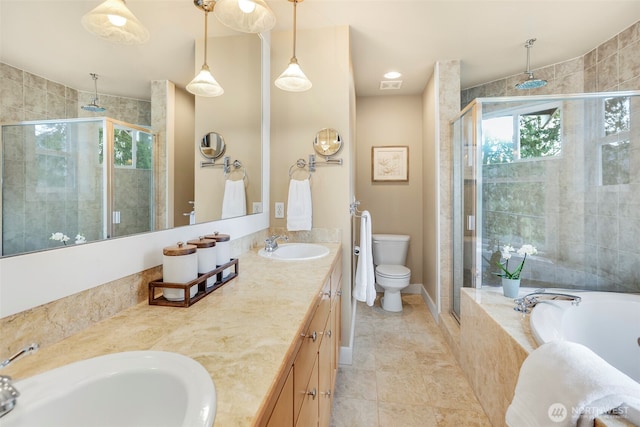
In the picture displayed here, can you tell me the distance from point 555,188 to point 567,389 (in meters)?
2.05

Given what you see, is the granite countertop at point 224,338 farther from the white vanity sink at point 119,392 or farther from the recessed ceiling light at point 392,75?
the recessed ceiling light at point 392,75

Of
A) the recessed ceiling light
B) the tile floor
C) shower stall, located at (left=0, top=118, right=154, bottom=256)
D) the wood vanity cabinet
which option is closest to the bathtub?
the tile floor

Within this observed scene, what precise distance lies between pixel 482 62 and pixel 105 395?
335 cm

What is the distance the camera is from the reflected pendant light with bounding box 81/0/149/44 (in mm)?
745

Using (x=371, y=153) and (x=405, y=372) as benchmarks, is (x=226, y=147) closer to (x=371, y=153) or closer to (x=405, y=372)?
(x=405, y=372)

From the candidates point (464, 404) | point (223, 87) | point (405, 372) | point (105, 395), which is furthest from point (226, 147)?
point (464, 404)

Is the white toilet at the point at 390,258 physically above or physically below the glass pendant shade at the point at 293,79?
below

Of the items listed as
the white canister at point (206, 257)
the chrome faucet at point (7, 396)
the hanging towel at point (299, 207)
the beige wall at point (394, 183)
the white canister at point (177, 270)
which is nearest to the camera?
the chrome faucet at point (7, 396)

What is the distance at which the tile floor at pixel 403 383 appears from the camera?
1.52 metres

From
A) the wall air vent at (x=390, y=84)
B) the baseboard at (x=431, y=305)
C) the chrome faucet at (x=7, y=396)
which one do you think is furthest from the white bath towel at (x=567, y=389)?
the wall air vent at (x=390, y=84)

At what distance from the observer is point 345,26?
6.66 feet

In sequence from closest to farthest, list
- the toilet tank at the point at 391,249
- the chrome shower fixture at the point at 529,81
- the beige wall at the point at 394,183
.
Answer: the chrome shower fixture at the point at 529,81, the toilet tank at the point at 391,249, the beige wall at the point at 394,183

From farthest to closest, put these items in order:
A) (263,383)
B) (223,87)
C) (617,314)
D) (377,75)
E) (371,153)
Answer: (371,153), (377,75), (617,314), (223,87), (263,383)

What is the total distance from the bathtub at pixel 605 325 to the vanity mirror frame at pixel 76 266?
1749mm
